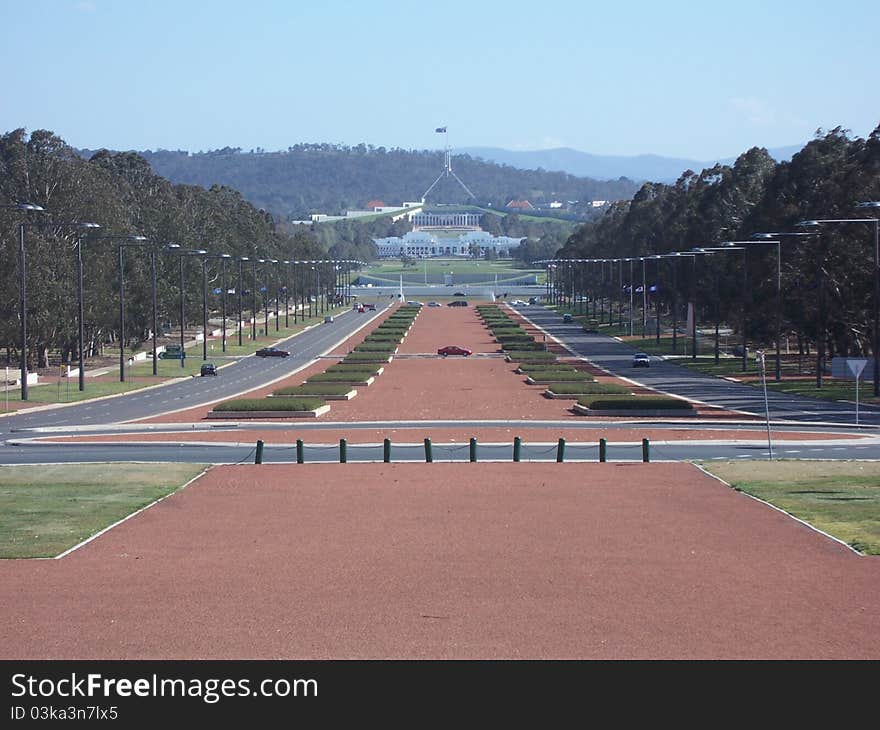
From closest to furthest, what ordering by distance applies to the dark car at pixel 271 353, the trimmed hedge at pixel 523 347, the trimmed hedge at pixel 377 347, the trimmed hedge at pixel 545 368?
the trimmed hedge at pixel 545 368, the trimmed hedge at pixel 523 347, the trimmed hedge at pixel 377 347, the dark car at pixel 271 353

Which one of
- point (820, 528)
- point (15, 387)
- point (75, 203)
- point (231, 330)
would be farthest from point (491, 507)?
point (231, 330)

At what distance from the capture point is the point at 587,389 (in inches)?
2987

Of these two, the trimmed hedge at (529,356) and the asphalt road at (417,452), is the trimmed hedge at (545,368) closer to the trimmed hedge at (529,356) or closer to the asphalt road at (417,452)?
the trimmed hedge at (529,356)

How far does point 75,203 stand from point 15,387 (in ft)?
78.3

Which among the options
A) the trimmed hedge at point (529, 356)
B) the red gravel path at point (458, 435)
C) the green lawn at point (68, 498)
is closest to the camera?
the green lawn at point (68, 498)

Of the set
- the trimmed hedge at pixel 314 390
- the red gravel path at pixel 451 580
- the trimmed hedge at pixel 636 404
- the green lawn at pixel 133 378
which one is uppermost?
the red gravel path at pixel 451 580

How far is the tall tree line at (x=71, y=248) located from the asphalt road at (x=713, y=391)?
34451 millimetres

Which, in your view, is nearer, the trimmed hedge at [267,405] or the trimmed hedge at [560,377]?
the trimmed hedge at [267,405]

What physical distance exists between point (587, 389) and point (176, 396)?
22.5m

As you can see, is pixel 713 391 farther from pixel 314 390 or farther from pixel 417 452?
pixel 417 452

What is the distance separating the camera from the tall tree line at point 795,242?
8738 centimetres

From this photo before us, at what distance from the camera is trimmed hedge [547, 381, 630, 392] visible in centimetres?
7462

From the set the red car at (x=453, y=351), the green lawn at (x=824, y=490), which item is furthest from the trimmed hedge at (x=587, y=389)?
the red car at (x=453, y=351)

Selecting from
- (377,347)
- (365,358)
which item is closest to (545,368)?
(365,358)
